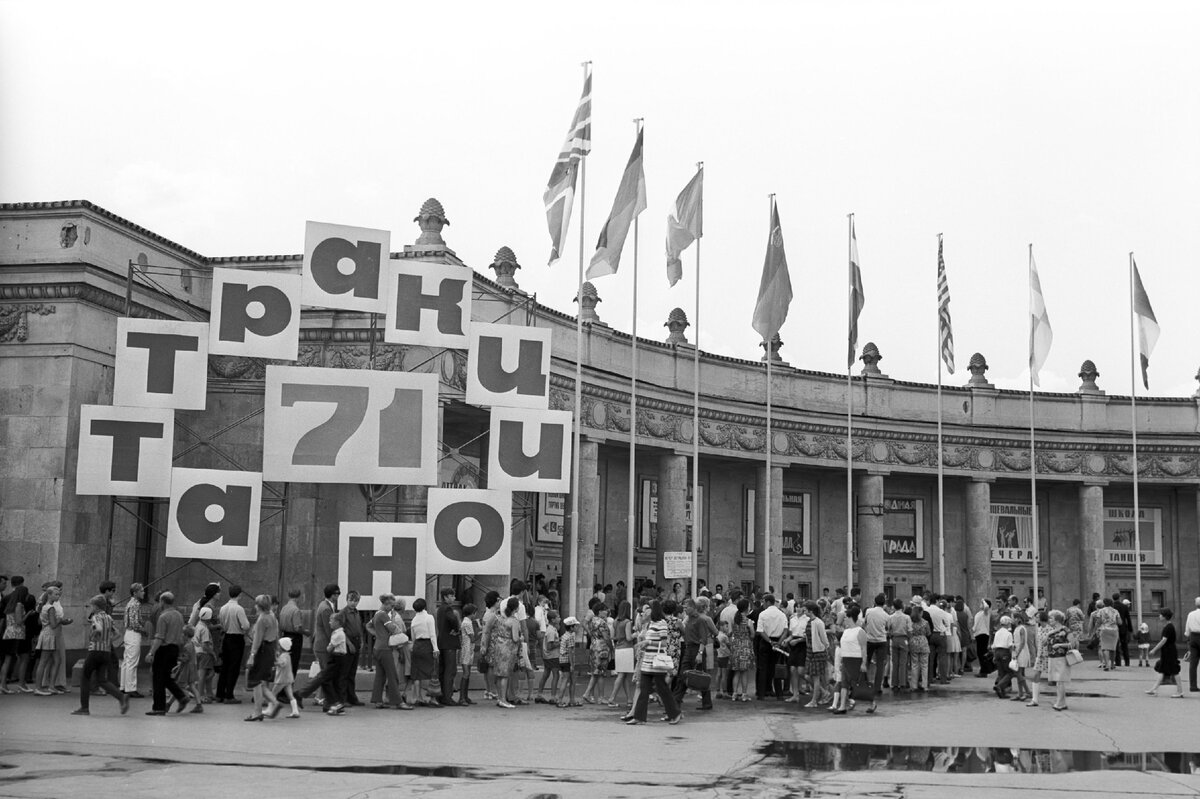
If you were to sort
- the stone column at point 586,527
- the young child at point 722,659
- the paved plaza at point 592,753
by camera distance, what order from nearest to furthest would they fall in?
the paved plaza at point 592,753
the young child at point 722,659
the stone column at point 586,527

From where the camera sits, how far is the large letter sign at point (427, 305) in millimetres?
23328

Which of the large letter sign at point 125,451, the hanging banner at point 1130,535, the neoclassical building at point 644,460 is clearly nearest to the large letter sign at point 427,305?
the neoclassical building at point 644,460

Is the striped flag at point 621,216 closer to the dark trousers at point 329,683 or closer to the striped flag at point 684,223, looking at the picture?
the striped flag at point 684,223

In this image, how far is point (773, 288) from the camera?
33344mm

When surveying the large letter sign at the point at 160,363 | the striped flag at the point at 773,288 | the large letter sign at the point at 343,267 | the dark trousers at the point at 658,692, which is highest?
the striped flag at the point at 773,288

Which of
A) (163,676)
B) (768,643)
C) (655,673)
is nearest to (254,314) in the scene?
(163,676)

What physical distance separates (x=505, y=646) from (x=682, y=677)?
106 inches

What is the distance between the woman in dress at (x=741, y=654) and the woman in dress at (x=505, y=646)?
3800mm

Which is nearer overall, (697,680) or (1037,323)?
(697,680)

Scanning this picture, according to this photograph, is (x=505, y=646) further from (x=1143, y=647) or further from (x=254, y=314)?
(x=1143, y=647)

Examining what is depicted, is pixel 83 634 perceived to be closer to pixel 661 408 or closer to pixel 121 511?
pixel 121 511

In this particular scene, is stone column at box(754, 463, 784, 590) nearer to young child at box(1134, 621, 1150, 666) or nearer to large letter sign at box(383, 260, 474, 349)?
young child at box(1134, 621, 1150, 666)

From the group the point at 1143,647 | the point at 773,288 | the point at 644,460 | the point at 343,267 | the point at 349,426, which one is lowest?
the point at 1143,647

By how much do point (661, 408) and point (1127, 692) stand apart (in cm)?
1633
